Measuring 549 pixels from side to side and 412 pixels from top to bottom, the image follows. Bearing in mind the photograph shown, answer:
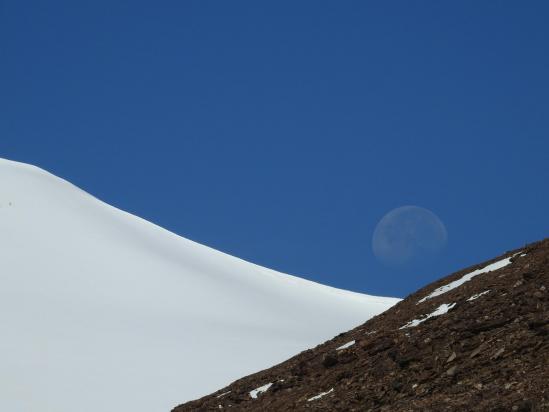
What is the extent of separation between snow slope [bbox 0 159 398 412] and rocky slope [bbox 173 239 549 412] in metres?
8.44

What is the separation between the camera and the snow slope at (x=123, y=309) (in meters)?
24.6

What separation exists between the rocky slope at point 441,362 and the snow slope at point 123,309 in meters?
8.44

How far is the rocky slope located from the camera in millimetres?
10192

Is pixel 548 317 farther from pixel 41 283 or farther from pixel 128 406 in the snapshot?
pixel 41 283

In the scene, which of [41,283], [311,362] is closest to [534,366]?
[311,362]

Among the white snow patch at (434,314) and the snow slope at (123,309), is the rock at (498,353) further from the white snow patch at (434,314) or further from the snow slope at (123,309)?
the snow slope at (123,309)

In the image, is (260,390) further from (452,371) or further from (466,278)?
(466,278)

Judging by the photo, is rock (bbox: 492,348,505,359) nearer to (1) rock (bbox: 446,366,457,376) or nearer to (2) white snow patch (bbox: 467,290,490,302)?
(1) rock (bbox: 446,366,457,376)

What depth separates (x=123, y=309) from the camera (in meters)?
35.2

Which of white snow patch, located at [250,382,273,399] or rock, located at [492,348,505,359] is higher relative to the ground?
white snow patch, located at [250,382,273,399]

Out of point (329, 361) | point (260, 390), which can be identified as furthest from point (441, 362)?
point (260, 390)

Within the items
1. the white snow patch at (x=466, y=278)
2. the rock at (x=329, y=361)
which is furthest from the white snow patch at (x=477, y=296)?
the white snow patch at (x=466, y=278)

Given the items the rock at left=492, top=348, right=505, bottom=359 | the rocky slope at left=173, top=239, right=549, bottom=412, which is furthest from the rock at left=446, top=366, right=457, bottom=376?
the rock at left=492, top=348, right=505, bottom=359

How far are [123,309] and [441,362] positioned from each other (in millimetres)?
25028
